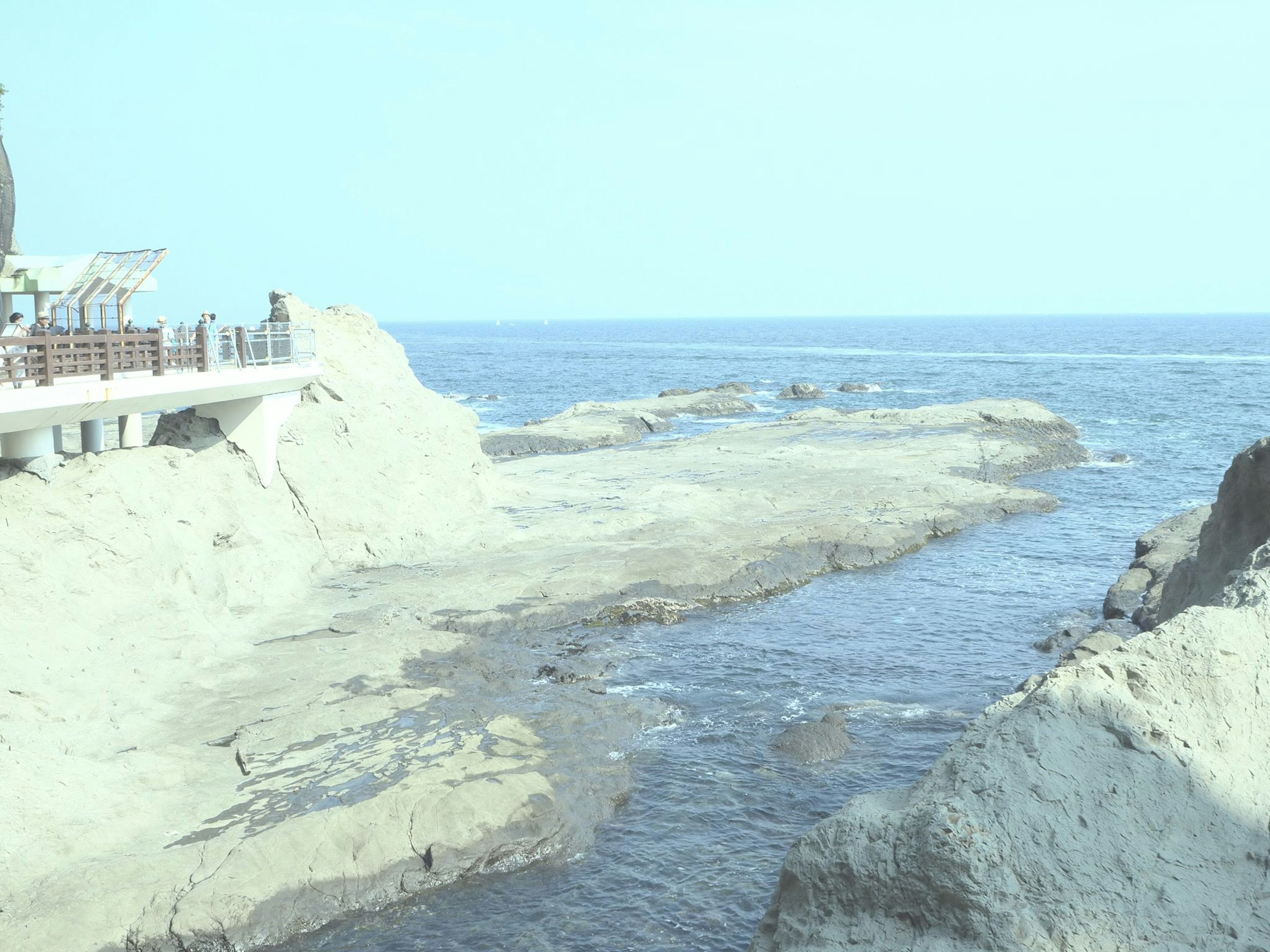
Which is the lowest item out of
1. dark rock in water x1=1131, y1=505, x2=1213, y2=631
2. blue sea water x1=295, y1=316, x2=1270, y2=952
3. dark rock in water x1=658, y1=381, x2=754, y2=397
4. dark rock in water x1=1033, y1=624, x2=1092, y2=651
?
blue sea water x1=295, y1=316, x2=1270, y2=952

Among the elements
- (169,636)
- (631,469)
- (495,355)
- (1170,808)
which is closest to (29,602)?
(169,636)

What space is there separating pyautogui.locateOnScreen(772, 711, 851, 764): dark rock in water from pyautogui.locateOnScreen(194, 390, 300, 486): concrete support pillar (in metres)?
15.3

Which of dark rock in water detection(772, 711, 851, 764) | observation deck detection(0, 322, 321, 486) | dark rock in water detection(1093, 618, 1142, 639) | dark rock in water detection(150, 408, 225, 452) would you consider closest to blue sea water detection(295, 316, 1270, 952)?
dark rock in water detection(772, 711, 851, 764)

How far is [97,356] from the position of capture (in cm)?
2370

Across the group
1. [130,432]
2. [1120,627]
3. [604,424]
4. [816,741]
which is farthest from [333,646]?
[604,424]

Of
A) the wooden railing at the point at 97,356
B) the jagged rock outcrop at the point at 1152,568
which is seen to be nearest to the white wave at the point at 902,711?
the jagged rock outcrop at the point at 1152,568

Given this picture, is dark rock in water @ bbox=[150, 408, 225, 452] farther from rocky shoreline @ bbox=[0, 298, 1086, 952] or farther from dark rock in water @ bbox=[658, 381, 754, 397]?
dark rock in water @ bbox=[658, 381, 754, 397]

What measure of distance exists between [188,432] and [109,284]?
399cm

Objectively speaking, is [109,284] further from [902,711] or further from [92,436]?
[902,711]

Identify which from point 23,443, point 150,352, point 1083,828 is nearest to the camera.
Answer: point 1083,828

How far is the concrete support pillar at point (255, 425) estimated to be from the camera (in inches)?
1084

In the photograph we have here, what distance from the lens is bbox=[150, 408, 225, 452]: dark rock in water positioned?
27297 millimetres

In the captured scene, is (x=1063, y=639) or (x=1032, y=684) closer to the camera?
(x=1032, y=684)

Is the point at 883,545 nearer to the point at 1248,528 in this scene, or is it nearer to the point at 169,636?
the point at 1248,528
